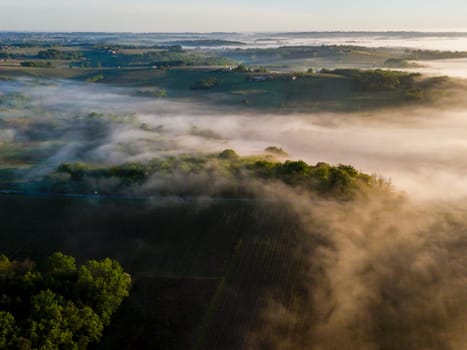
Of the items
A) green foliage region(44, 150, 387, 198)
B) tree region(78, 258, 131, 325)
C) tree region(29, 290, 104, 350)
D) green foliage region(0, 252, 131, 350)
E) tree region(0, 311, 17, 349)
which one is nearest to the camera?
tree region(0, 311, 17, 349)

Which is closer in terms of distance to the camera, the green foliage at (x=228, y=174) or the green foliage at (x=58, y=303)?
the green foliage at (x=58, y=303)

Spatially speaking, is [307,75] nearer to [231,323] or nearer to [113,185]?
[113,185]

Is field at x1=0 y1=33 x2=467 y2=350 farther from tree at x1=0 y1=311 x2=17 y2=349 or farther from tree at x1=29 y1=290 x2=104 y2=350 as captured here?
tree at x1=0 y1=311 x2=17 y2=349

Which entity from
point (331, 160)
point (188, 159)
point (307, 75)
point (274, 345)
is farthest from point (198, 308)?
point (307, 75)

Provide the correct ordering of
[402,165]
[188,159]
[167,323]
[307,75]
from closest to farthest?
[167,323] → [188,159] → [402,165] → [307,75]

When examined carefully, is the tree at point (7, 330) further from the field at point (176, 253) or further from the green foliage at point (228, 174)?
the green foliage at point (228, 174)

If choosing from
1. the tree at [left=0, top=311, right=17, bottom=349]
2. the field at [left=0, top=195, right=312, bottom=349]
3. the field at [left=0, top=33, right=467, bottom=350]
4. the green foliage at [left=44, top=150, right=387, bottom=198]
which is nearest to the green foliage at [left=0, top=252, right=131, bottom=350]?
the tree at [left=0, top=311, right=17, bottom=349]

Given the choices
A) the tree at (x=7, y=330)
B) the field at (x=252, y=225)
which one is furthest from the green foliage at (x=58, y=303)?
the field at (x=252, y=225)

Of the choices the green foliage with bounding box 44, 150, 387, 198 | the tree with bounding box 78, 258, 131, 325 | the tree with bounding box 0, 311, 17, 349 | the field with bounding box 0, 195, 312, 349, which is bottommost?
the field with bounding box 0, 195, 312, 349

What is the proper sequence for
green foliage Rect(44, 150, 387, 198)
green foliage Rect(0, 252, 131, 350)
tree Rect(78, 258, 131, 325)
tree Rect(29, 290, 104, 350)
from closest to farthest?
green foliage Rect(0, 252, 131, 350), tree Rect(29, 290, 104, 350), tree Rect(78, 258, 131, 325), green foliage Rect(44, 150, 387, 198)
